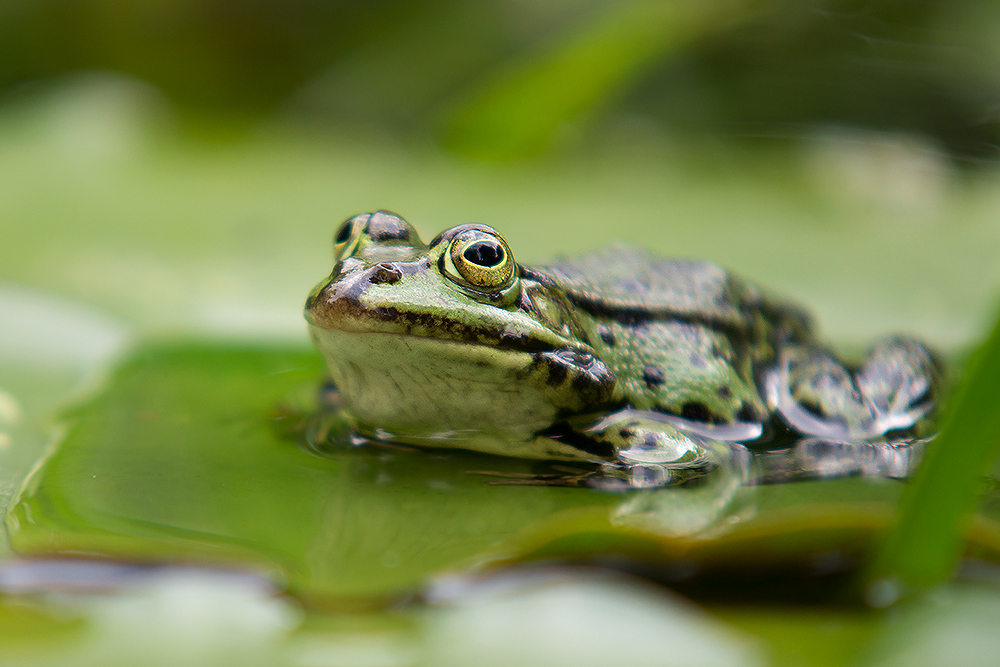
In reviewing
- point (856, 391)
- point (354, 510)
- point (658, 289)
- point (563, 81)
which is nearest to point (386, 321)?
point (354, 510)

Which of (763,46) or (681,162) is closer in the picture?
(681,162)

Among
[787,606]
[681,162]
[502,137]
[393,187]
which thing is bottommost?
[787,606]

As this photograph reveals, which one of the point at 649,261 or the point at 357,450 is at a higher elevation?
the point at 649,261

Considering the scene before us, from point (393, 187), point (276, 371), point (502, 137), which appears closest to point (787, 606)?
point (276, 371)

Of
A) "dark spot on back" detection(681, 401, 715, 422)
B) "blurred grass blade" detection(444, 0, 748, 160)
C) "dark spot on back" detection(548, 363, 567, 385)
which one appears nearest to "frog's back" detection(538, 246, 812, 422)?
"dark spot on back" detection(681, 401, 715, 422)

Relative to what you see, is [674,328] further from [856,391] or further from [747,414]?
[856,391]

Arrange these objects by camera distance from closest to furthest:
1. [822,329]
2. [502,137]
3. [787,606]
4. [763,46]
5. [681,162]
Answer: [787,606]
[822,329]
[502,137]
[681,162]
[763,46]

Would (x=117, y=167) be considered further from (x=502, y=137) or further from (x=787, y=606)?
(x=787, y=606)

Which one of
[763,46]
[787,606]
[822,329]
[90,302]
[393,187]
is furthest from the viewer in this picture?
[763,46]
